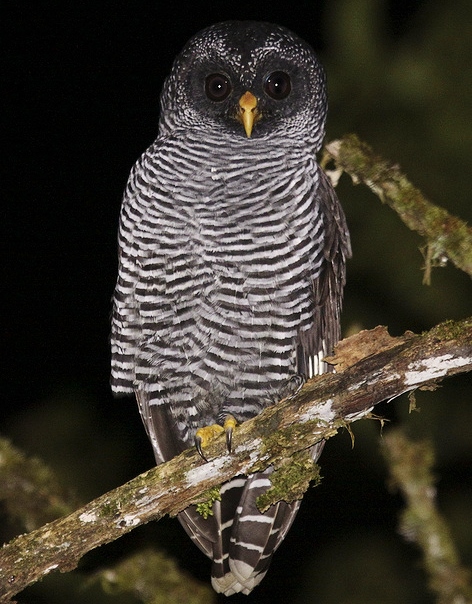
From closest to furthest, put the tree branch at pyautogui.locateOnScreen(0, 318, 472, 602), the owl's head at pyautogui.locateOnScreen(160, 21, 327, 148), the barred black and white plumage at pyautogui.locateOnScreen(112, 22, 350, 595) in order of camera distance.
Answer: the tree branch at pyautogui.locateOnScreen(0, 318, 472, 602) < the barred black and white plumage at pyautogui.locateOnScreen(112, 22, 350, 595) < the owl's head at pyautogui.locateOnScreen(160, 21, 327, 148)

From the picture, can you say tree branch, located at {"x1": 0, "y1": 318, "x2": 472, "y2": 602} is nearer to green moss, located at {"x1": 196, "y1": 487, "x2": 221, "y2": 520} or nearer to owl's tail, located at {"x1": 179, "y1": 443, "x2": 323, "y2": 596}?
green moss, located at {"x1": 196, "y1": 487, "x2": 221, "y2": 520}

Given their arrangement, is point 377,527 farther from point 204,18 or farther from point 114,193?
point 204,18

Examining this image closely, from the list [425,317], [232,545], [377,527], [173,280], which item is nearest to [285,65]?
[173,280]

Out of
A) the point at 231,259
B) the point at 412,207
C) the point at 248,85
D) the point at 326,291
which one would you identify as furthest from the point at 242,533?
the point at 248,85

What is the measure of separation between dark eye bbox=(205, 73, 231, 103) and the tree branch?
1.79m

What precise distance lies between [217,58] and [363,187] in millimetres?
1932

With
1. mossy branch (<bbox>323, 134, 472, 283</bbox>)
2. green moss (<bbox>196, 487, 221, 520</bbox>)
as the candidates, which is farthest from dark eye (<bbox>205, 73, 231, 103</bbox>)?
green moss (<bbox>196, 487, 221, 520</bbox>)

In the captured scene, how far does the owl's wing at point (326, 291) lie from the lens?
4863 mm

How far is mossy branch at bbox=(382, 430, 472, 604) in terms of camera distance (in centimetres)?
505

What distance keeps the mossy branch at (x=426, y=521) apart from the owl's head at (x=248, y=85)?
1961 mm

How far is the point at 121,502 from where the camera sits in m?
3.89

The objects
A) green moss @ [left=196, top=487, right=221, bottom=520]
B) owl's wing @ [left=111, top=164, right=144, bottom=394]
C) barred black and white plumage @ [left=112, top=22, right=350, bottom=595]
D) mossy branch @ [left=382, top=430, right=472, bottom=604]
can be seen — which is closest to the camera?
green moss @ [left=196, top=487, right=221, bottom=520]

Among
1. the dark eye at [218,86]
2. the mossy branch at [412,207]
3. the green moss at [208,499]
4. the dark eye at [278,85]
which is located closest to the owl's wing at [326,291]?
the mossy branch at [412,207]

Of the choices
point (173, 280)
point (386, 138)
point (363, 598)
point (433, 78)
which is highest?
point (433, 78)
